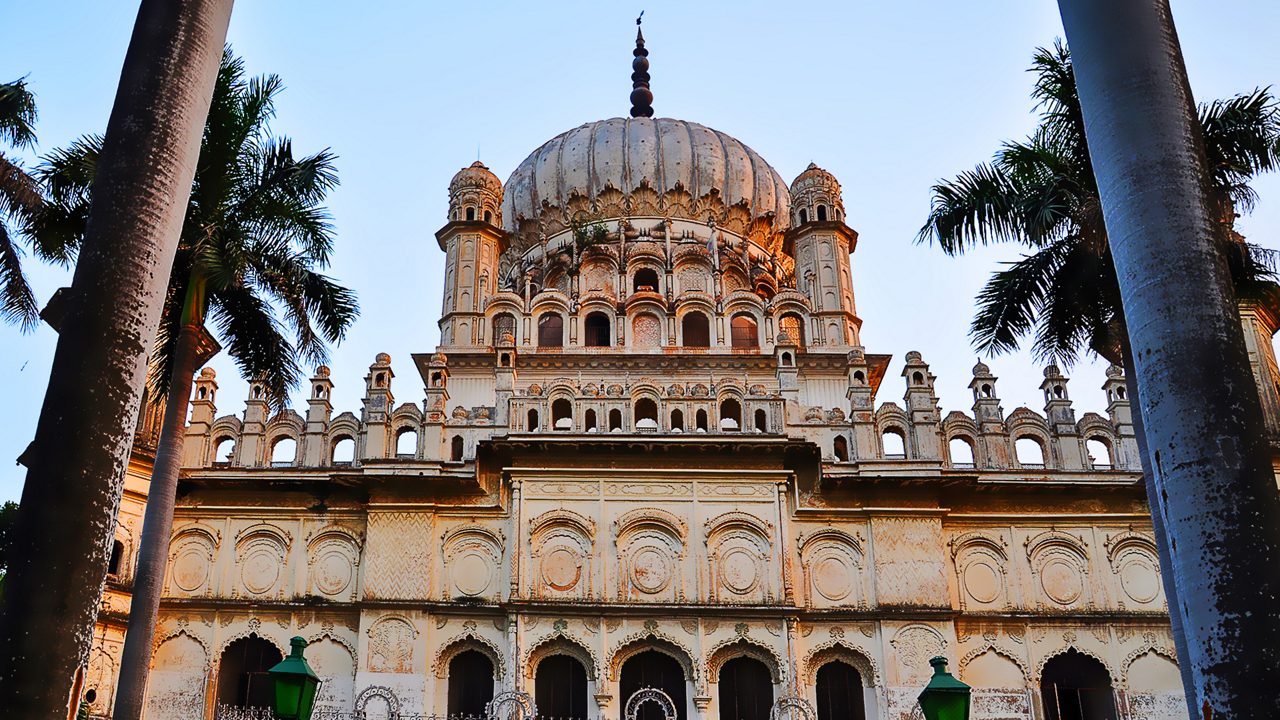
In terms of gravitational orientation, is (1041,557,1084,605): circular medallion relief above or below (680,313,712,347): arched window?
below

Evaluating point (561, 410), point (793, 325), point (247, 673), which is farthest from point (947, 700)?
point (793, 325)

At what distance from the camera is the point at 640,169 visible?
1355 inches

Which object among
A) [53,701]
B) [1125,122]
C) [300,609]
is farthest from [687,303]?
[53,701]

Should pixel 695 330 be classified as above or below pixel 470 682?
above

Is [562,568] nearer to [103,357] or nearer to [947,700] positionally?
[947,700]

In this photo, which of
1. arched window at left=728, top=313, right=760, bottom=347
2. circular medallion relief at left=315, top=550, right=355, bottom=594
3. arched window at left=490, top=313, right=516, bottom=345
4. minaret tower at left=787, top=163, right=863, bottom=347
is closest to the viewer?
circular medallion relief at left=315, top=550, right=355, bottom=594

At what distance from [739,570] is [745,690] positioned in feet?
7.01

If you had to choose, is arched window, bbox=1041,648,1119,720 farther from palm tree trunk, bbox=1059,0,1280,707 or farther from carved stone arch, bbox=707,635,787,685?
palm tree trunk, bbox=1059,0,1280,707

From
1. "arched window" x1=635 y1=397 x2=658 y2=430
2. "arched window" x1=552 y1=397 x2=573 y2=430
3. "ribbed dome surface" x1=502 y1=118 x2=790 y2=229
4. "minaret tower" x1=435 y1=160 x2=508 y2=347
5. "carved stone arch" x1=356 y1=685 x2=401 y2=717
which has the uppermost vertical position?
"ribbed dome surface" x1=502 y1=118 x2=790 y2=229

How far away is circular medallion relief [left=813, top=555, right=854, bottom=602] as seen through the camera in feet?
72.7

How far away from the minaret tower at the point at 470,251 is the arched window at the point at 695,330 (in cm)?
487

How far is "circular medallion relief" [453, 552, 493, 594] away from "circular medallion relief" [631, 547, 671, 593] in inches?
107

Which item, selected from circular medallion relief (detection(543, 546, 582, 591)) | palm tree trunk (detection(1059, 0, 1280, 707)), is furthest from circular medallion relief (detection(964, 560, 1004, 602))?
palm tree trunk (detection(1059, 0, 1280, 707))

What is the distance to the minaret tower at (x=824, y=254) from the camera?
2917 cm
